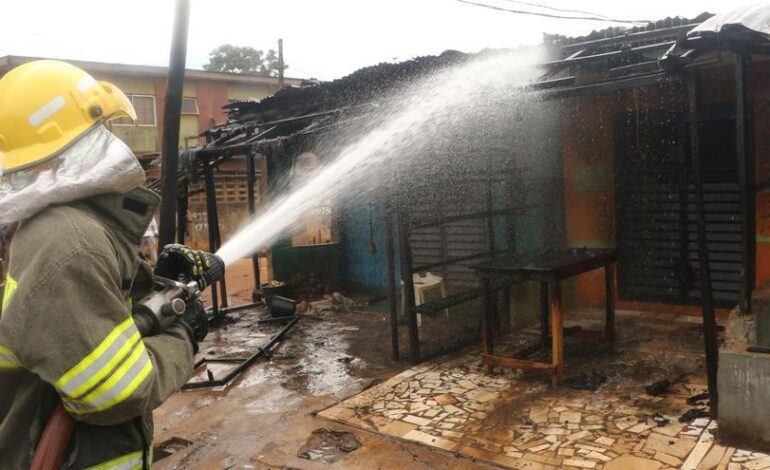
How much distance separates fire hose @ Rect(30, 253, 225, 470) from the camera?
173 centimetres

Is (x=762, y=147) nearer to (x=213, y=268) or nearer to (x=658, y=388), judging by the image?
(x=658, y=388)

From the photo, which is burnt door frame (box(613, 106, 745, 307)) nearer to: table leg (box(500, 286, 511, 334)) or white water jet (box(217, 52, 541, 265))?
table leg (box(500, 286, 511, 334))

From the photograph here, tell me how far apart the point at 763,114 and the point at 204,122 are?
22.7 meters

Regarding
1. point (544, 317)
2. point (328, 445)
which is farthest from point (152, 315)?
point (544, 317)

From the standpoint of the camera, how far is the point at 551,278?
5453 millimetres

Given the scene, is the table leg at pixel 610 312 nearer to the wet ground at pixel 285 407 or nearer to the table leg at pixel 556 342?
the table leg at pixel 556 342

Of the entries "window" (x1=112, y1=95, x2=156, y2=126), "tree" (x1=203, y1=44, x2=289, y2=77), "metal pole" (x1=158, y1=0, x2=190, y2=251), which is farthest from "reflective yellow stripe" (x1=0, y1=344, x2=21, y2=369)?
"tree" (x1=203, y1=44, x2=289, y2=77)

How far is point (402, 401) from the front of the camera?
5520 mm

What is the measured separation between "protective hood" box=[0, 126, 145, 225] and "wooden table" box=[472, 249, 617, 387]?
4279mm

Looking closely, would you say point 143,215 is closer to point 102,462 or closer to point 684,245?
point 102,462

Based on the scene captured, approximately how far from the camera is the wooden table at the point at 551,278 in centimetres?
555

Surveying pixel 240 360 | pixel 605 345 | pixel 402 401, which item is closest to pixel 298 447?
pixel 402 401

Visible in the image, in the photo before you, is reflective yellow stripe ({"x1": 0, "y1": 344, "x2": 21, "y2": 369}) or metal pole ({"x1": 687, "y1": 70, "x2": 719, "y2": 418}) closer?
reflective yellow stripe ({"x1": 0, "y1": 344, "x2": 21, "y2": 369})

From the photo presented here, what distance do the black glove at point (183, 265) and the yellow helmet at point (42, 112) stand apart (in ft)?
2.12
